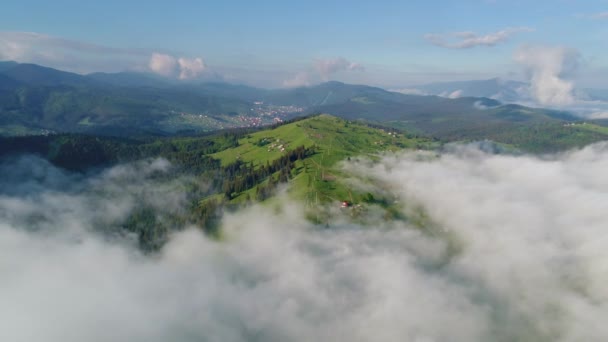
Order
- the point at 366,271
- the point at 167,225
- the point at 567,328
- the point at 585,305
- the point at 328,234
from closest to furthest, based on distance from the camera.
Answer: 1. the point at 567,328
2. the point at 585,305
3. the point at 366,271
4. the point at 328,234
5. the point at 167,225

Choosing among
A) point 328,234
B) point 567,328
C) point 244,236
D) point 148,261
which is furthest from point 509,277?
point 148,261

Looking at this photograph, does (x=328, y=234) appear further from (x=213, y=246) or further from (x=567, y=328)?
(x=567, y=328)

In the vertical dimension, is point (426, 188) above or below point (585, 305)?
above

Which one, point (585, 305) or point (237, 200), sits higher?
point (237, 200)

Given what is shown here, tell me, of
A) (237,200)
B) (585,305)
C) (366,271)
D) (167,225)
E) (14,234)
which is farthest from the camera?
(237,200)

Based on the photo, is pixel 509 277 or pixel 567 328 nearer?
pixel 567 328

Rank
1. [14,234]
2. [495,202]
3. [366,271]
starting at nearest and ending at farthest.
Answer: [366,271]
[14,234]
[495,202]

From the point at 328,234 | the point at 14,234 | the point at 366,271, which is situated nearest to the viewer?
the point at 366,271

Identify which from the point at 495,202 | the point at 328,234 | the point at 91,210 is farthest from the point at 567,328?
the point at 91,210

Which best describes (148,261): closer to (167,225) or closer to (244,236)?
(167,225)
